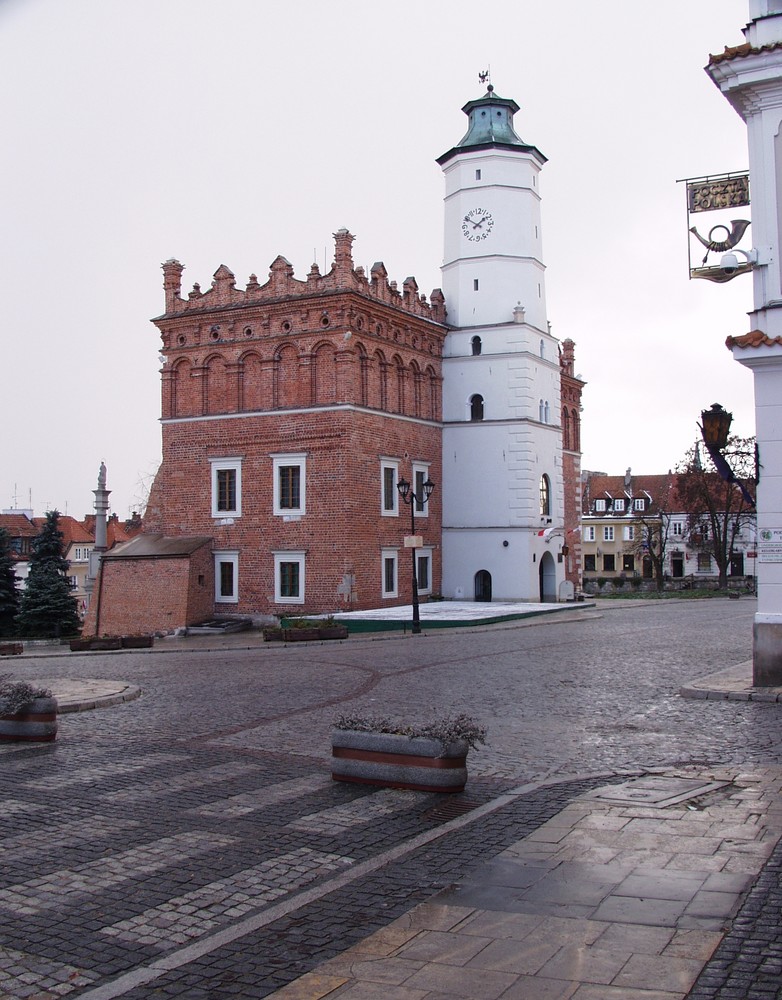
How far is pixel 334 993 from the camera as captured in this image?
484 cm

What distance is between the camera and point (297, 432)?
3597 centimetres

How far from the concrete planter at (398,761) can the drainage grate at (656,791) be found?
1144mm

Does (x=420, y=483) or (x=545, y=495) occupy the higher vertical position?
(x=420, y=483)

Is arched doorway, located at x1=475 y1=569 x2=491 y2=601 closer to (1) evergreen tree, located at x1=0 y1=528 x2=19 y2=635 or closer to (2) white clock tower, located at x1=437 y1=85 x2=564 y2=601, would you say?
(2) white clock tower, located at x1=437 y1=85 x2=564 y2=601

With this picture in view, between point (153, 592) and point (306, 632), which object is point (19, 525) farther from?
point (306, 632)

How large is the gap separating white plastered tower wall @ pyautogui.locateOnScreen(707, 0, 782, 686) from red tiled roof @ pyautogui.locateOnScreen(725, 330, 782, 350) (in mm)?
14

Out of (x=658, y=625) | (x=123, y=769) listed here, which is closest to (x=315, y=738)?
(x=123, y=769)

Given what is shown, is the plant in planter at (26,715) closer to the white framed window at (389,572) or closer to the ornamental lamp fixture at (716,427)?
the ornamental lamp fixture at (716,427)

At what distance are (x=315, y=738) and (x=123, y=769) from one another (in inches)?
93.7

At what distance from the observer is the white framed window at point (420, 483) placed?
39.2 metres

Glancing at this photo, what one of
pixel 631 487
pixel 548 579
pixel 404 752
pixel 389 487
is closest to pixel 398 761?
pixel 404 752

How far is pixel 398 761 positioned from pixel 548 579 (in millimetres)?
33949

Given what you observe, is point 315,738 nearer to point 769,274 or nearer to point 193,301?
point 769,274

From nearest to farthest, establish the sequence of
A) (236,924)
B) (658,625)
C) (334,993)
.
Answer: (334,993) → (236,924) → (658,625)
